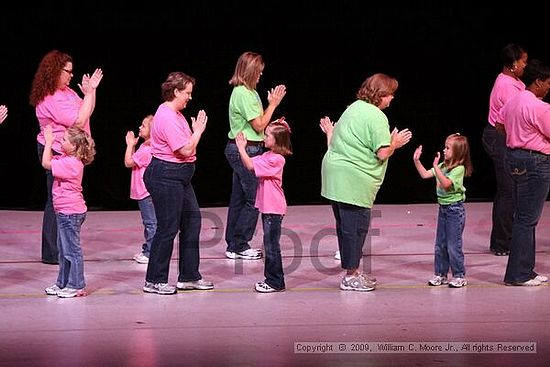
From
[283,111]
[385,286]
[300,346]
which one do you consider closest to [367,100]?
[385,286]

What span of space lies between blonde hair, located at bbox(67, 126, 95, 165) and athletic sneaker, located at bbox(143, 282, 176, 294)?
2.94ft

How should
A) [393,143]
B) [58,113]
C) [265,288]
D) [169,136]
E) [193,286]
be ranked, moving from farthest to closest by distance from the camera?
[58,113], [193,286], [265,288], [393,143], [169,136]

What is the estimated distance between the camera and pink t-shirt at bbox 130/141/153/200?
8.27 meters

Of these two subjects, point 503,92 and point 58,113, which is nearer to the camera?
point 58,113

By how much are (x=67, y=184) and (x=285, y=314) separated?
1636mm

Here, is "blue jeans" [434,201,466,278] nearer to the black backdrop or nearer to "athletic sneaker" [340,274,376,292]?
"athletic sneaker" [340,274,376,292]

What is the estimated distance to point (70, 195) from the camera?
7.21 meters

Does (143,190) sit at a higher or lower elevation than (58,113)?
lower

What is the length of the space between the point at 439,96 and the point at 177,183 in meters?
4.86

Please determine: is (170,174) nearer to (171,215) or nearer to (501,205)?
(171,215)

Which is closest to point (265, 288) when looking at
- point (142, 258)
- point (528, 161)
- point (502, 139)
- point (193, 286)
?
point (193, 286)

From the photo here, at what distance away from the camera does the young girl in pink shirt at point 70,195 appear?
7180 mm

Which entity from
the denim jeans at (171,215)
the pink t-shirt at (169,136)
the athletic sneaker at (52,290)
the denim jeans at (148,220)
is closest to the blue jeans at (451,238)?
the denim jeans at (171,215)

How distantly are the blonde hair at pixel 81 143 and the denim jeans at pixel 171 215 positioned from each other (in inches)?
15.1
